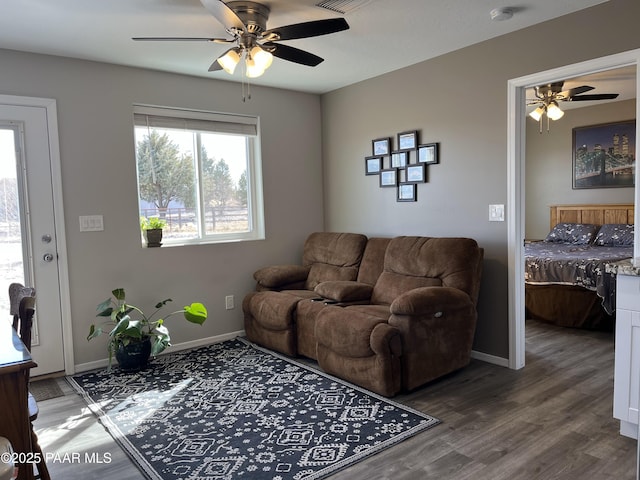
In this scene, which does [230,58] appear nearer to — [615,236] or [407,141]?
[407,141]

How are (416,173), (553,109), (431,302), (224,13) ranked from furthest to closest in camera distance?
(553,109), (416,173), (431,302), (224,13)

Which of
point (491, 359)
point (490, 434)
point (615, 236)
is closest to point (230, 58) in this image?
point (490, 434)

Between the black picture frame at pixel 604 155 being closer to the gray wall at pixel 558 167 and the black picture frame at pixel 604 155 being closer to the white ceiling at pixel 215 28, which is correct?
the gray wall at pixel 558 167

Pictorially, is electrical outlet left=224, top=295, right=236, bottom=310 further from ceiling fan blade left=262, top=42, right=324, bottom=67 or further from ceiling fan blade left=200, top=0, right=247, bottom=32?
ceiling fan blade left=200, top=0, right=247, bottom=32

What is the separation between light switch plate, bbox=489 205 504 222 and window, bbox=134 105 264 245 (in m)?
2.19

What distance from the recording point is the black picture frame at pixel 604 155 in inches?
235

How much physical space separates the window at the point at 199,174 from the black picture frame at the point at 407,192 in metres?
1.39

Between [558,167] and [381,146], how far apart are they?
3.72m

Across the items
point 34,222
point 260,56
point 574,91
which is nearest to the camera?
point 260,56

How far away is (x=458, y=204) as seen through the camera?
377 centimetres

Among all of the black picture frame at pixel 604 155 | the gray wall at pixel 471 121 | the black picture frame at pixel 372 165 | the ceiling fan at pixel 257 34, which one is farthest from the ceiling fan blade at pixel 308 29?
the black picture frame at pixel 604 155

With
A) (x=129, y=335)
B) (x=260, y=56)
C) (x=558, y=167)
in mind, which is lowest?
(x=129, y=335)

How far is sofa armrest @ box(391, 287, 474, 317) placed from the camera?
295 centimetres

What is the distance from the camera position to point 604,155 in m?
6.19
